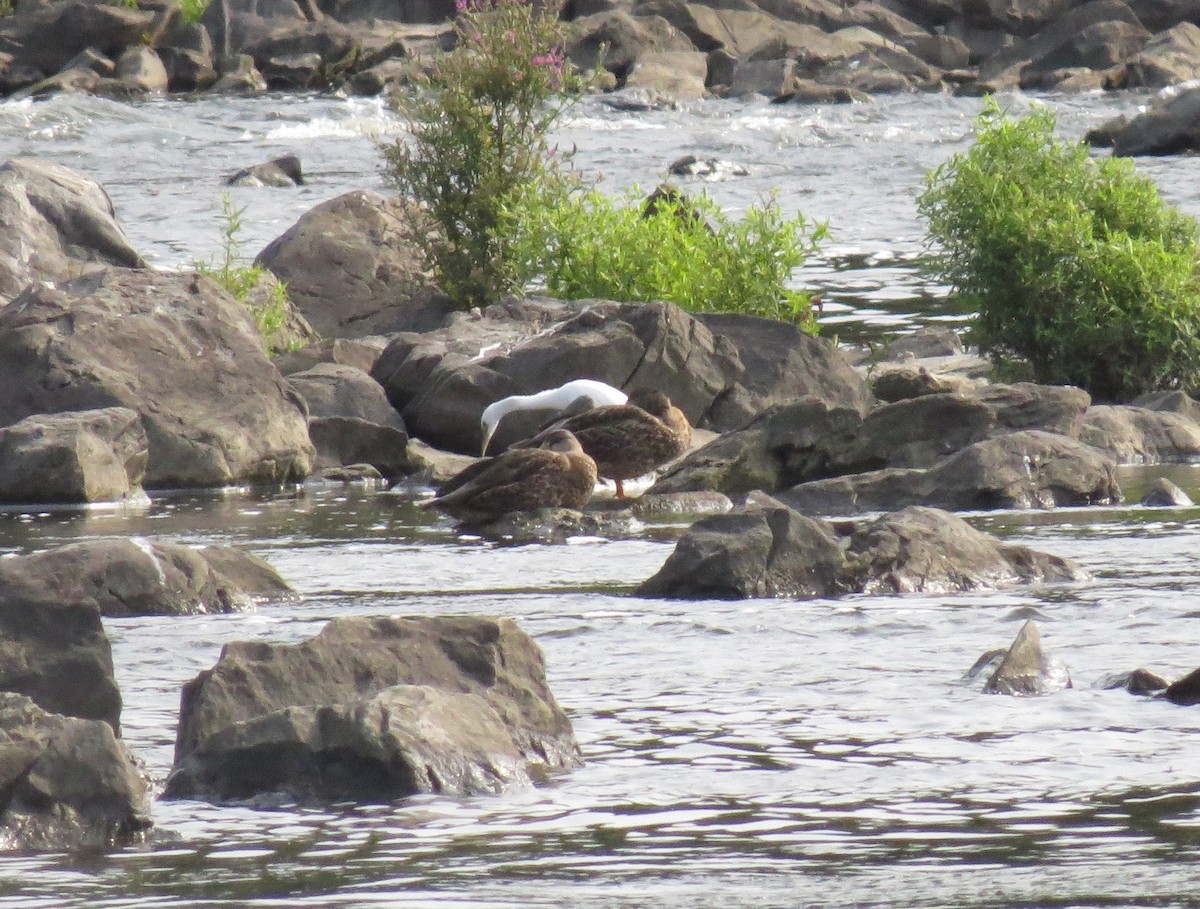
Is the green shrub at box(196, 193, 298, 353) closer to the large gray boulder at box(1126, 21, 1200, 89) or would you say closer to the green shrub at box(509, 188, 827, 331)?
the green shrub at box(509, 188, 827, 331)

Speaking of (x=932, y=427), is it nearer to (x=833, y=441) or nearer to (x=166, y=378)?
(x=833, y=441)

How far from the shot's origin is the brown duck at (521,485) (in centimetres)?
1020

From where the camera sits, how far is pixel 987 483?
1030 cm

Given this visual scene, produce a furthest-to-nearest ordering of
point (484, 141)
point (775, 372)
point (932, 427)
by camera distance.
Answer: point (484, 141)
point (775, 372)
point (932, 427)

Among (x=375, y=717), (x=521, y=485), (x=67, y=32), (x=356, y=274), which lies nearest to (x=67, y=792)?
(x=375, y=717)

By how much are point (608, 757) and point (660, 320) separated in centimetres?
826

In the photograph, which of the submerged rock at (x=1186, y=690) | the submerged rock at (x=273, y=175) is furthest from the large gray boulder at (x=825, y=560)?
the submerged rock at (x=273, y=175)

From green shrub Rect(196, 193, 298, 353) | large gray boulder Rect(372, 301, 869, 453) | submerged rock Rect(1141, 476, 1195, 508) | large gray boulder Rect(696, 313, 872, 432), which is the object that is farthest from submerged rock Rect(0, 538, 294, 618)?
green shrub Rect(196, 193, 298, 353)

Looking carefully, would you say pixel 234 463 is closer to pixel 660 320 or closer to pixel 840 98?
pixel 660 320

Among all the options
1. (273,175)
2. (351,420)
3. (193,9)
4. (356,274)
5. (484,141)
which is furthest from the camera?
(193,9)

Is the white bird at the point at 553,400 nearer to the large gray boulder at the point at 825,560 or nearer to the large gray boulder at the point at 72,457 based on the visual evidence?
the large gray boulder at the point at 72,457

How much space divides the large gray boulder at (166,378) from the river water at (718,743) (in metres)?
0.49

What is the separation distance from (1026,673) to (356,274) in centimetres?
1140

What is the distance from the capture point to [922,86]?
1810 inches
